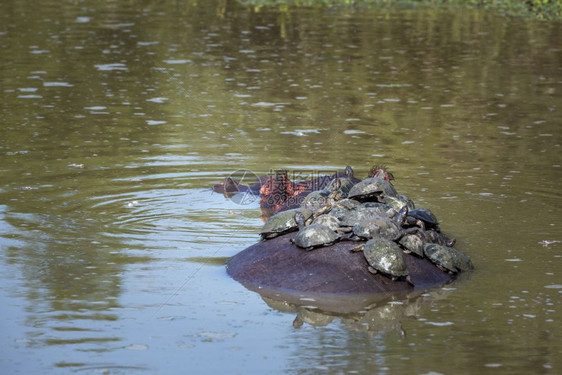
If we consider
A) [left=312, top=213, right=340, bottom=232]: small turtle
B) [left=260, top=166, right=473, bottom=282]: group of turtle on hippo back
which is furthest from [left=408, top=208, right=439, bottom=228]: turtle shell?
[left=312, top=213, right=340, bottom=232]: small turtle

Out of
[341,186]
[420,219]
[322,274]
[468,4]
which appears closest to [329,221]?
[322,274]

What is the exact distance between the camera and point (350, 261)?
878cm

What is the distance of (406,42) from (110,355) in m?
19.4

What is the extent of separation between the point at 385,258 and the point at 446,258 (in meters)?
0.75

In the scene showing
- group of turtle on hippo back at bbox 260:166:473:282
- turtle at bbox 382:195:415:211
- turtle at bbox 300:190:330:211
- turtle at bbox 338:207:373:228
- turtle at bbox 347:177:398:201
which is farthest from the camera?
turtle at bbox 300:190:330:211

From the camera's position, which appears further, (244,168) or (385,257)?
(244,168)

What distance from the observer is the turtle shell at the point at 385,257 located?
336 inches

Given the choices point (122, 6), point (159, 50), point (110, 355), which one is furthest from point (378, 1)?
point (110, 355)

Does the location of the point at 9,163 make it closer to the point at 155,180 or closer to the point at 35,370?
the point at 155,180

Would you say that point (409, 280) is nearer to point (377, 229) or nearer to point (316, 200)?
point (377, 229)

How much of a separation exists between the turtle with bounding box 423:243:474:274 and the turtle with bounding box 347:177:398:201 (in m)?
0.96

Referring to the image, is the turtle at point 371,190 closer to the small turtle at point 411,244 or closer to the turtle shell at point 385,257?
the small turtle at point 411,244

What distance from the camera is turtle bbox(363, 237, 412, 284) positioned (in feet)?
28.0

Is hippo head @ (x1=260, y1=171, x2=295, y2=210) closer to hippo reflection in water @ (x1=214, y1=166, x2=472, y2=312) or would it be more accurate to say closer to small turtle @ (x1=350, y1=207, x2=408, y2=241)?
hippo reflection in water @ (x1=214, y1=166, x2=472, y2=312)
